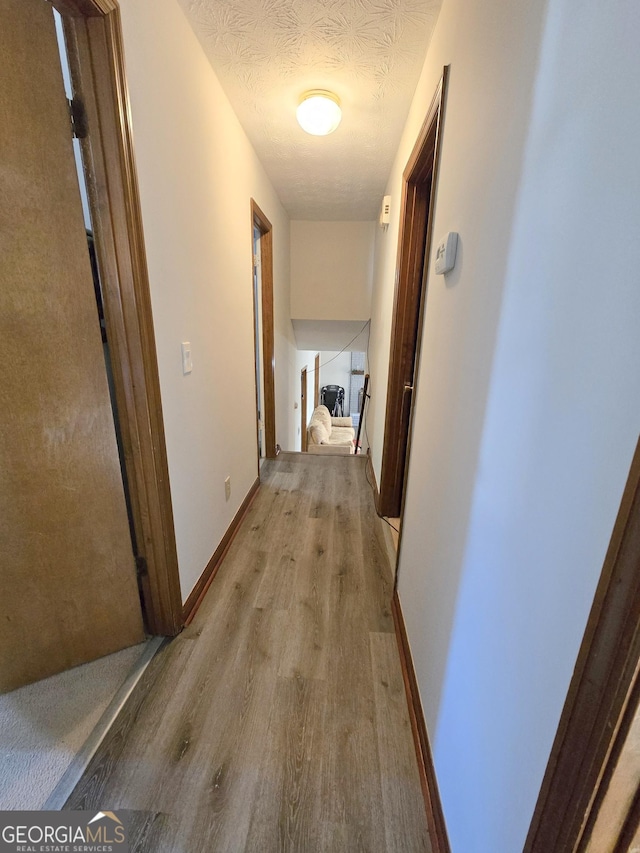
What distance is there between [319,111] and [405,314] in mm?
1130

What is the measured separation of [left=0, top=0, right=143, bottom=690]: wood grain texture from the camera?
91 centimetres

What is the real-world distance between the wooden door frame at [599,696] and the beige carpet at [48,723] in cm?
134

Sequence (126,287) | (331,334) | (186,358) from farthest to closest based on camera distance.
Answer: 1. (331,334)
2. (186,358)
3. (126,287)

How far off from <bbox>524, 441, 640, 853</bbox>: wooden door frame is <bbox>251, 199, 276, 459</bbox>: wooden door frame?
282 centimetres

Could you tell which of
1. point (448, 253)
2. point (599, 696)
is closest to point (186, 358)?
point (448, 253)

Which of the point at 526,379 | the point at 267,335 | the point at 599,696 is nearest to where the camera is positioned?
the point at 599,696

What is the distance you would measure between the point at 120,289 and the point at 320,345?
4.01 metres

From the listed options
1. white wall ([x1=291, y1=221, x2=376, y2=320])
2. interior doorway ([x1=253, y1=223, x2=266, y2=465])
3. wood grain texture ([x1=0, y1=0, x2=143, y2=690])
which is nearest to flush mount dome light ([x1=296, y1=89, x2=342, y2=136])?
interior doorway ([x1=253, y1=223, x2=266, y2=465])

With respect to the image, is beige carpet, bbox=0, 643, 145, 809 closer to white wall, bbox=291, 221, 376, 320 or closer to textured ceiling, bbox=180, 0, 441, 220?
textured ceiling, bbox=180, 0, 441, 220

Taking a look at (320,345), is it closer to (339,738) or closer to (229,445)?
(229,445)

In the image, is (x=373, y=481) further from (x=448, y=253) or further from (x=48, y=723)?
(x=48, y=723)

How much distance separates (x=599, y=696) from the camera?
0.40 metres

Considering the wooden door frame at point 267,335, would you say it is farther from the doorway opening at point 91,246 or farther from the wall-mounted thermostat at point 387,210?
the doorway opening at point 91,246

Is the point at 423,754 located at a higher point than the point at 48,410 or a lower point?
lower
